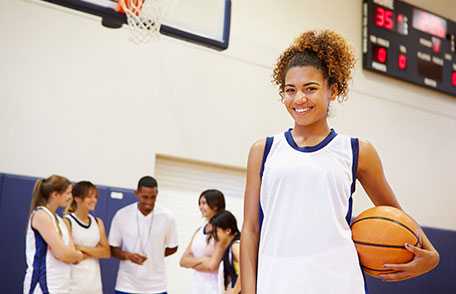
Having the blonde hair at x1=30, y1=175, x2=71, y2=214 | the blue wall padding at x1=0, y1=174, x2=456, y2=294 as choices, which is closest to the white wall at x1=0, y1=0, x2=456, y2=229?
the blue wall padding at x1=0, y1=174, x2=456, y2=294

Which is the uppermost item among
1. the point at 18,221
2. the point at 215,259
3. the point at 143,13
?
the point at 143,13

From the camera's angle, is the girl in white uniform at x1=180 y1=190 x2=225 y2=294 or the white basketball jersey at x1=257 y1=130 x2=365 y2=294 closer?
the white basketball jersey at x1=257 y1=130 x2=365 y2=294

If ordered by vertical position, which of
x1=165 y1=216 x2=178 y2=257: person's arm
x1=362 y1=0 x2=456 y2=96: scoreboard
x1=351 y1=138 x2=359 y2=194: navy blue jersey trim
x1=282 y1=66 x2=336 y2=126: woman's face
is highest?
x1=362 y1=0 x2=456 y2=96: scoreboard

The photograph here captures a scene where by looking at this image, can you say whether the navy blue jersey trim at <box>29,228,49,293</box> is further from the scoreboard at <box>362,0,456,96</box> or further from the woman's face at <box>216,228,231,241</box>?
the scoreboard at <box>362,0,456,96</box>

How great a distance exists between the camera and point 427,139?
9.60m

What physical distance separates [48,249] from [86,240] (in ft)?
1.60

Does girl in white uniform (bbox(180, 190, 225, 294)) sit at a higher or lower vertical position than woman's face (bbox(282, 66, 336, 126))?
lower

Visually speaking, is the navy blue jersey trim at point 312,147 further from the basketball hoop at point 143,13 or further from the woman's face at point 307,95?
the basketball hoop at point 143,13

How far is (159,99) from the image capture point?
22.6 feet

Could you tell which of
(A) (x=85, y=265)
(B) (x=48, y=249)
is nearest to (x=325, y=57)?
(B) (x=48, y=249)

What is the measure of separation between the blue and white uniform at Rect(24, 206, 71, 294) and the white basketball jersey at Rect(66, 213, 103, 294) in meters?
0.17

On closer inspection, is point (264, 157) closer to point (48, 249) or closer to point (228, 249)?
point (228, 249)

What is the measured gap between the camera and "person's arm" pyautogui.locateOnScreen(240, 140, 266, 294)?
5.85 feet

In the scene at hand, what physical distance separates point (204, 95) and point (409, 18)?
4.25 m
